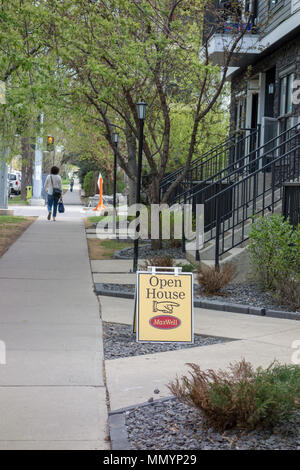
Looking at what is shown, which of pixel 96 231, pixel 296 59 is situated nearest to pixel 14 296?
pixel 296 59

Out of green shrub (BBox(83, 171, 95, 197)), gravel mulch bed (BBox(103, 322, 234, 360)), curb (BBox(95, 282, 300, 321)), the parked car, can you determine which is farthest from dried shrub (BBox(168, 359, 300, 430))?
the parked car

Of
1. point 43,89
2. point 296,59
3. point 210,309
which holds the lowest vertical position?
point 210,309

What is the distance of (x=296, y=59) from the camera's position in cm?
1430

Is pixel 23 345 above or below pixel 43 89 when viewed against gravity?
below

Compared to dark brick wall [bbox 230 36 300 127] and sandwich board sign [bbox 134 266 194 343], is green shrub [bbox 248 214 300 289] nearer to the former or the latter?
sandwich board sign [bbox 134 266 194 343]

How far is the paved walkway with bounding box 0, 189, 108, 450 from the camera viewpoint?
14.5 feet

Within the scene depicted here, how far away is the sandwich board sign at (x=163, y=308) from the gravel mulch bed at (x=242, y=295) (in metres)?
2.19

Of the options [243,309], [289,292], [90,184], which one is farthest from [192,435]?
[90,184]

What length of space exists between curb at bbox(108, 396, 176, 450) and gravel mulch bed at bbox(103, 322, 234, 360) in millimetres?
1543

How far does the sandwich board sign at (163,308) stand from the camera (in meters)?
6.95
